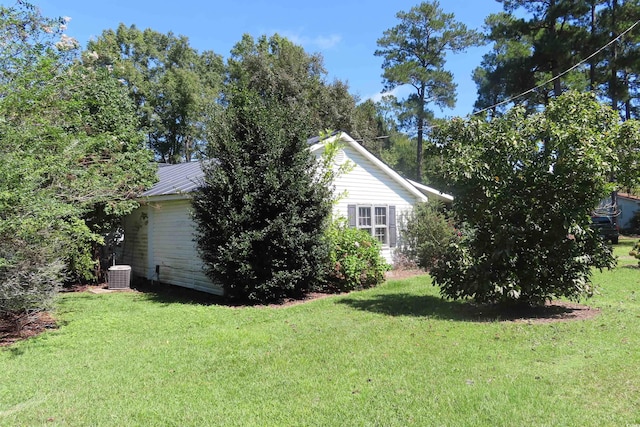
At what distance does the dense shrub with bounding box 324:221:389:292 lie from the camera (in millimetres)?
10438

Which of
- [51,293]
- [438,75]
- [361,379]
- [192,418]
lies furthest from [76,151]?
[438,75]

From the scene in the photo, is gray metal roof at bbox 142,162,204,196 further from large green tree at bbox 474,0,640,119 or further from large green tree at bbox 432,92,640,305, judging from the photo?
large green tree at bbox 474,0,640,119

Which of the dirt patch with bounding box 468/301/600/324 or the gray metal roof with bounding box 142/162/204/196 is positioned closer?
the dirt patch with bounding box 468/301/600/324

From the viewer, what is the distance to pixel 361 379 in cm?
455

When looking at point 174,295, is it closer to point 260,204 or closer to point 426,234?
point 260,204

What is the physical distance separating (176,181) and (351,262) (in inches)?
241

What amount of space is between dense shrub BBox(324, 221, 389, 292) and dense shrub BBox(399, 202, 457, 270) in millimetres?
2977

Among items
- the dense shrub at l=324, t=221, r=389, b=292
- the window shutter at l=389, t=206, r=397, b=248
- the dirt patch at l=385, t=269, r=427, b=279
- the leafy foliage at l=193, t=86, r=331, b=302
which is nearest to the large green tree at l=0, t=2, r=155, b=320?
the leafy foliage at l=193, t=86, r=331, b=302

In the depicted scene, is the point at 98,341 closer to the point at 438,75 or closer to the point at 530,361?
the point at 530,361

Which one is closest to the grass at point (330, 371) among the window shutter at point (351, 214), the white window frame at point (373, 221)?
the window shutter at point (351, 214)

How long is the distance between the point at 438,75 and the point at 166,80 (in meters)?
21.2

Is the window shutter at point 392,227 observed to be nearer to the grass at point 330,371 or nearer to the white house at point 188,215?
the white house at point 188,215

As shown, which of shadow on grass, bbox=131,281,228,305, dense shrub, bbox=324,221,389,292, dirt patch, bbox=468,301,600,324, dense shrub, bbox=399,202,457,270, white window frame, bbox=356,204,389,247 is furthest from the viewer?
dense shrub, bbox=399,202,457,270

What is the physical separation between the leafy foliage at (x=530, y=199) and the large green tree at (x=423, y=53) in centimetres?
2819
